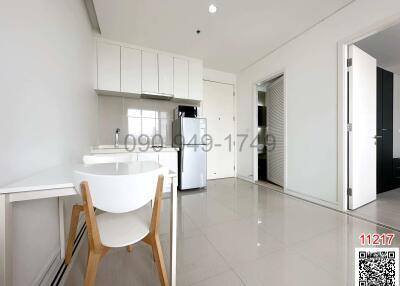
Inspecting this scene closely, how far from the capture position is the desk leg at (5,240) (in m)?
0.64

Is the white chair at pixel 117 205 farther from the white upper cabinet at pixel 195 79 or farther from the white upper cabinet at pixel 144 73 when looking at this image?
the white upper cabinet at pixel 195 79

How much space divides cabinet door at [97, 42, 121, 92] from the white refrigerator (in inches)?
49.5

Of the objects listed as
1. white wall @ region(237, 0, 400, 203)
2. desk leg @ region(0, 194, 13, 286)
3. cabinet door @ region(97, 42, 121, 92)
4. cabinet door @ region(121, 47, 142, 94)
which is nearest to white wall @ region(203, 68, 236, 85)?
white wall @ region(237, 0, 400, 203)

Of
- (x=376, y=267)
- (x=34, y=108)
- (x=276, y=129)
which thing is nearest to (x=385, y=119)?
(x=276, y=129)

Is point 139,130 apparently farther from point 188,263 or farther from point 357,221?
point 357,221

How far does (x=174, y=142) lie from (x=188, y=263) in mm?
2371

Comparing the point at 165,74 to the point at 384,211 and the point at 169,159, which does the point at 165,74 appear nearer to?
the point at 169,159

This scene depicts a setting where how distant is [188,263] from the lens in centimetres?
131

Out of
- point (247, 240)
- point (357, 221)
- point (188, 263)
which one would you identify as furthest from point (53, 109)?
point (357, 221)

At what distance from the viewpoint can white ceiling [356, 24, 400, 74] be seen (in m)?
2.62

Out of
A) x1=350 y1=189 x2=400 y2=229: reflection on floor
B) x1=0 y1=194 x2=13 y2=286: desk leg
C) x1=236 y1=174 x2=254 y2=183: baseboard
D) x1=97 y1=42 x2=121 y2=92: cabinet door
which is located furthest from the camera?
x1=236 y1=174 x2=254 y2=183: baseboard

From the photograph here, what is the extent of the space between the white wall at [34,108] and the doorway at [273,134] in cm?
321

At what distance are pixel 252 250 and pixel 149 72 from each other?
3070mm

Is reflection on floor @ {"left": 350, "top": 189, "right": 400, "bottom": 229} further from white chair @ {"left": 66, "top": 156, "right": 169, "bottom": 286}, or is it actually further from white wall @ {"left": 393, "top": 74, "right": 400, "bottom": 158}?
white chair @ {"left": 66, "top": 156, "right": 169, "bottom": 286}
